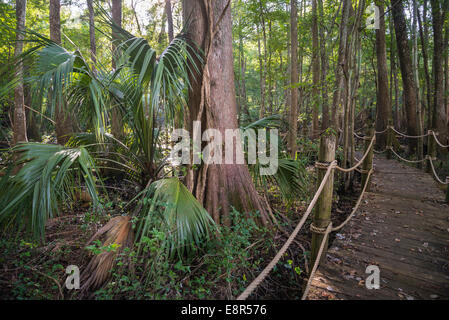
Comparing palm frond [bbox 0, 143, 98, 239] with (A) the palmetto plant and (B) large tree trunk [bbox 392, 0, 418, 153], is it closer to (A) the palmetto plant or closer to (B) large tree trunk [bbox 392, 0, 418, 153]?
(A) the palmetto plant

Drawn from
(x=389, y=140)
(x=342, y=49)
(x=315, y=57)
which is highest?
(x=315, y=57)

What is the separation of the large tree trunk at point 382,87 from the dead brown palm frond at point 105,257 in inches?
373

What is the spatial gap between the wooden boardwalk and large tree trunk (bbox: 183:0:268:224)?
45.9 inches

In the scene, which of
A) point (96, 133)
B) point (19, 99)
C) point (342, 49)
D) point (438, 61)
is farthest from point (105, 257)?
point (438, 61)

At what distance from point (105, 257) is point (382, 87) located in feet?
33.8

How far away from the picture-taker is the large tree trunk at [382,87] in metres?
9.23

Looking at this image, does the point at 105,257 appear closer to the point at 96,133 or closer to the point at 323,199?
the point at 96,133

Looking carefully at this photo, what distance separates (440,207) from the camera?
4145mm

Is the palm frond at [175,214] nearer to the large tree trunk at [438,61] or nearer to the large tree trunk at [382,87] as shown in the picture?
the large tree trunk at [382,87]

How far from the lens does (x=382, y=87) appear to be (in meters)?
9.46

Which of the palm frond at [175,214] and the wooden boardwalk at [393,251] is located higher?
the palm frond at [175,214]

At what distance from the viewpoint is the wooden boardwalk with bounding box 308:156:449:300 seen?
2.33m

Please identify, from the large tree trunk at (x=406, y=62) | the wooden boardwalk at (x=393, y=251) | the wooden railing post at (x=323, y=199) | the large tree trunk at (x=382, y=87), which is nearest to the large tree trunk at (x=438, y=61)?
the large tree trunk at (x=406, y=62)
